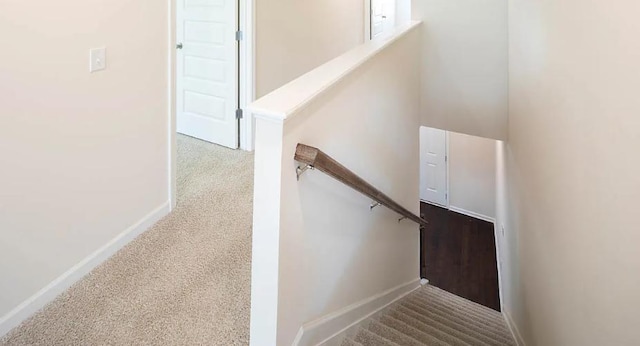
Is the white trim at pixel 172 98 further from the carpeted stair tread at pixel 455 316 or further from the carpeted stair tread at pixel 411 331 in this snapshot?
the carpeted stair tread at pixel 455 316

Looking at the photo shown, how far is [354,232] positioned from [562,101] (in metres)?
1.14

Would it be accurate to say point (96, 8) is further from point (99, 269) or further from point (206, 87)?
point (206, 87)

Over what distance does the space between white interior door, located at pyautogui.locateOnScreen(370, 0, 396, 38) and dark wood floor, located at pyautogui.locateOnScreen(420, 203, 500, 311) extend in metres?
2.86

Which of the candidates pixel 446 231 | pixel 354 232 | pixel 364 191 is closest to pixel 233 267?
pixel 354 232

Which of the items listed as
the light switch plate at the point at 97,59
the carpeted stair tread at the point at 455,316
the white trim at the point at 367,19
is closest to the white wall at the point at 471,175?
the white trim at the point at 367,19

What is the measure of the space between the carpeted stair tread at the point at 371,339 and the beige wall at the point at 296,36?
2.68 meters

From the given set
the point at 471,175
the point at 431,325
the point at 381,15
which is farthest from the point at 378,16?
the point at 431,325

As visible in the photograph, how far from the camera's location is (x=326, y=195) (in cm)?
204

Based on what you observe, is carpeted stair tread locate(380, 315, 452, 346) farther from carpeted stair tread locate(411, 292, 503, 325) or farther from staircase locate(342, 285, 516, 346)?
carpeted stair tread locate(411, 292, 503, 325)

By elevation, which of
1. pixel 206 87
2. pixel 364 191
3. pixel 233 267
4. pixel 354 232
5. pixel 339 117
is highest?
pixel 206 87

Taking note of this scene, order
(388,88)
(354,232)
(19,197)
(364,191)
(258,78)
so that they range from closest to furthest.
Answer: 1. (19,197)
2. (364,191)
3. (354,232)
4. (388,88)
5. (258,78)

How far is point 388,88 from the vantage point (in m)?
2.97

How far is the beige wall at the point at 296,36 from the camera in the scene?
4.45 metres

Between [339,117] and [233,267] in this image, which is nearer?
[339,117]
